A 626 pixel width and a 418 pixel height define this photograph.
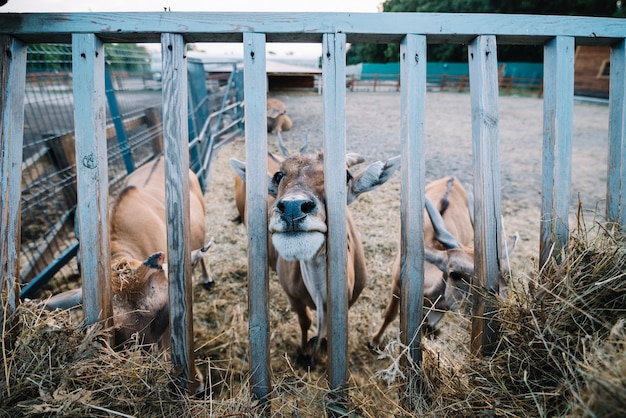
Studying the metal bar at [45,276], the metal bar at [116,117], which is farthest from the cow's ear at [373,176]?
the metal bar at [116,117]

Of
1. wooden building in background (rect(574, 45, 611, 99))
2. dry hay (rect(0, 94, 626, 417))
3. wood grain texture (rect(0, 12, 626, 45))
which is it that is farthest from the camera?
wooden building in background (rect(574, 45, 611, 99))

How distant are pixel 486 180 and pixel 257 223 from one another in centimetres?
124

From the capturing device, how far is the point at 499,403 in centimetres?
171

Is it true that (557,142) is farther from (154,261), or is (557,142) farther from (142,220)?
(142,220)

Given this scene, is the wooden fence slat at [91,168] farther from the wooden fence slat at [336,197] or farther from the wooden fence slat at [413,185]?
the wooden fence slat at [413,185]

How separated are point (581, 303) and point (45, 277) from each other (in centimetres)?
483

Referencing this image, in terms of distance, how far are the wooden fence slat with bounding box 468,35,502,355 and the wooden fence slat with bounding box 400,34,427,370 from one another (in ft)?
0.98

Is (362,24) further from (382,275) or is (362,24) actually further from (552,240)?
(382,275)

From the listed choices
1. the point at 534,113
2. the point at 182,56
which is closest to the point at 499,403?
the point at 182,56

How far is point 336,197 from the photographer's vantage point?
2055mm

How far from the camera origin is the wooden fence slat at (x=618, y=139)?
2.18 m

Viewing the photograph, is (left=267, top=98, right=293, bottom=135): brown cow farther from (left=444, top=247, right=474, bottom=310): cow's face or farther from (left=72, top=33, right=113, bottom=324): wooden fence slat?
(left=72, top=33, right=113, bottom=324): wooden fence slat

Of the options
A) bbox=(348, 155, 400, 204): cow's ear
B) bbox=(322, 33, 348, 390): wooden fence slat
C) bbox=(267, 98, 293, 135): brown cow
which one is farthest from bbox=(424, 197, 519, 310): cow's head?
bbox=(267, 98, 293, 135): brown cow

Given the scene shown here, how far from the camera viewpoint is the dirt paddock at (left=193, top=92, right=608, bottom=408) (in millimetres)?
3510
